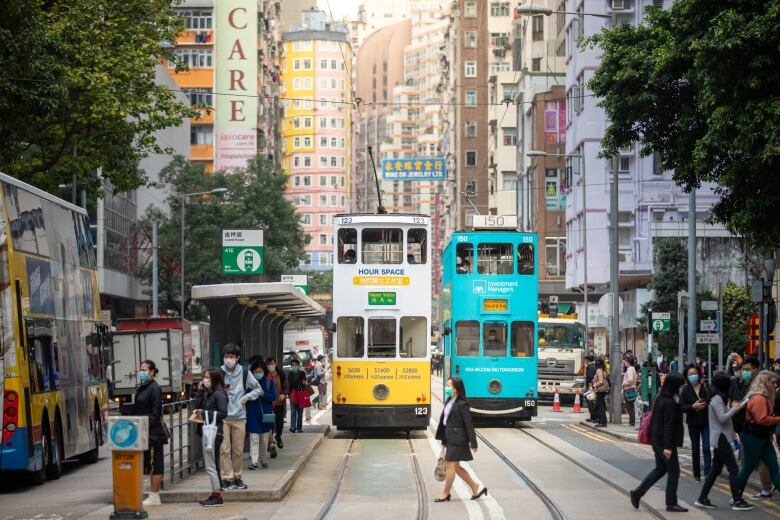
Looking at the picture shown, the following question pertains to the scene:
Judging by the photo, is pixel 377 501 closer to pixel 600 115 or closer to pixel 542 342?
pixel 542 342

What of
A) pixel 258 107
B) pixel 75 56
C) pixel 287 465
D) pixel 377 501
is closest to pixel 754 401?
pixel 377 501

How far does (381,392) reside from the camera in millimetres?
30250

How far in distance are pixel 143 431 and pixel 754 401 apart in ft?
23.1

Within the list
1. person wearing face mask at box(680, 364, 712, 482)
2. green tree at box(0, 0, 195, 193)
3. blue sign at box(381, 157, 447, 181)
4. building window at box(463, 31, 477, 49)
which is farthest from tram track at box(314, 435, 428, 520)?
building window at box(463, 31, 477, 49)

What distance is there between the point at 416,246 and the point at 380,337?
2.07m

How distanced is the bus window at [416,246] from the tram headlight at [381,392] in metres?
2.70

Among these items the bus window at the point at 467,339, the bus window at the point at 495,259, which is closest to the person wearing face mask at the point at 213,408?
the bus window at the point at 495,259

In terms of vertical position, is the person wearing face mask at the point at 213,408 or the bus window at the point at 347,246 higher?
the bus window at the point at 347,246

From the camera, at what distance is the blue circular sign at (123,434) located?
1636cm

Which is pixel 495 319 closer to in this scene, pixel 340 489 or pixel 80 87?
pixel 80 87

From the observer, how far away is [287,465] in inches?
892

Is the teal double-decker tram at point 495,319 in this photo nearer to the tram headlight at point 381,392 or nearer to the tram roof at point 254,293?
the tram headlight at point 381,392

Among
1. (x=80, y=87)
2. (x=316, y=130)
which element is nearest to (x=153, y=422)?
(x=80, y=87)

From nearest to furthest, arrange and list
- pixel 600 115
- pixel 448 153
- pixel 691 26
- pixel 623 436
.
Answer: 1. pixel 691 26
2. pixel 623 436
3. pixel 600 115
4. pixel 448 153
